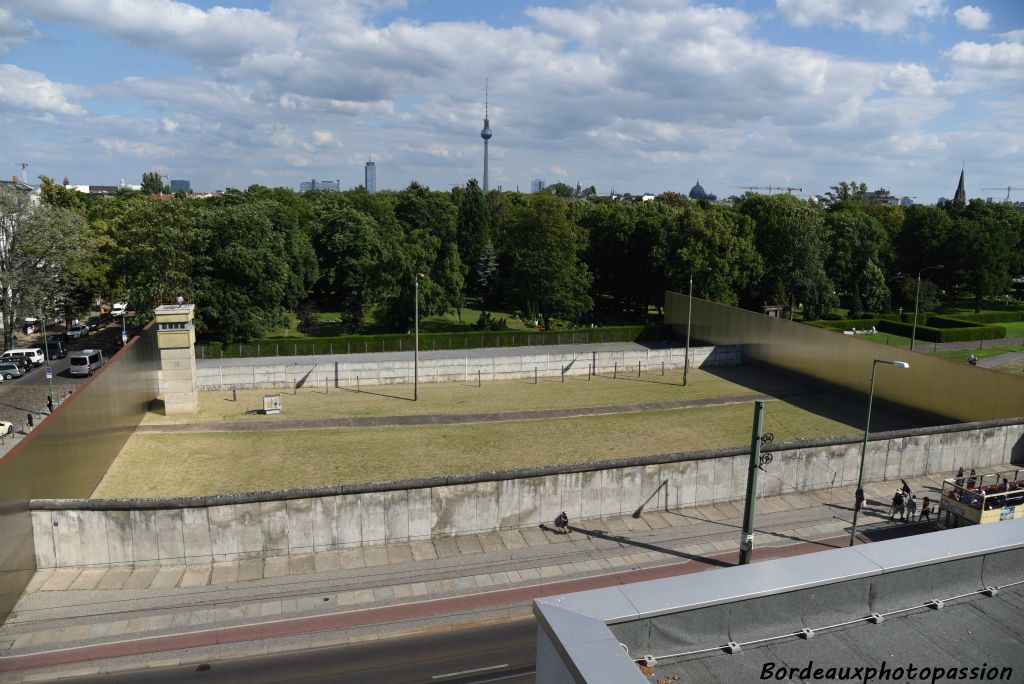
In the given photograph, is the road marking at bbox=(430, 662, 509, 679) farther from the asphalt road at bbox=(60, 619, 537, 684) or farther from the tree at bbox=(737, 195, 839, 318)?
the tree at bbox=(737, 195, 839, 318)

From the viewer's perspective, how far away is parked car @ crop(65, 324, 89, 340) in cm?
6328

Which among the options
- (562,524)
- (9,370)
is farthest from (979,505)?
(9,370)

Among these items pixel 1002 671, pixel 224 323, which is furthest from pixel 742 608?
pixel 224 323

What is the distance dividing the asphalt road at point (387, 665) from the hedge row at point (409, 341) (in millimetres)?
40276

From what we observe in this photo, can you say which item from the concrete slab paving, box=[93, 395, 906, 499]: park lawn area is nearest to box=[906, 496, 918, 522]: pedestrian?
box=[93, 395, 906, 499]: park lawn area

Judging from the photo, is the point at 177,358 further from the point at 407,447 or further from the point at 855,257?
the point at 855,257

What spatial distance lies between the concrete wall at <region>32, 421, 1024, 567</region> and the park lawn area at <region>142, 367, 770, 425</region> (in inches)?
644

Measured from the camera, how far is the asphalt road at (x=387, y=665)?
1717 cm

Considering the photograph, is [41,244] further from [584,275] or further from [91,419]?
[584,275]

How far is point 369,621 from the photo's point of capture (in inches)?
779

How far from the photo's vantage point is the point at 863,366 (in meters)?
44.0

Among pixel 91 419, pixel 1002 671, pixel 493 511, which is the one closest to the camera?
pixel 1002 671

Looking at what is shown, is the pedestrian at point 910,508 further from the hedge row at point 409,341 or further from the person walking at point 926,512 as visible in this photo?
the hedge row at point 409,341

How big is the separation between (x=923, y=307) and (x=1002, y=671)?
258 ft
